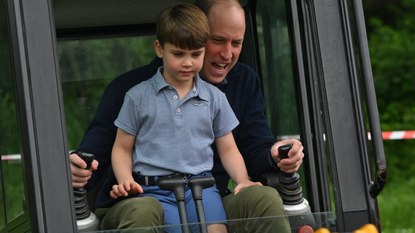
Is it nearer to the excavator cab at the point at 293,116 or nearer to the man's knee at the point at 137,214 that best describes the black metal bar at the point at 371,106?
the excavator cab at the point at 293,116

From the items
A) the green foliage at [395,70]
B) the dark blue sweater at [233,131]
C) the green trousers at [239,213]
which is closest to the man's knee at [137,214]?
the green trousers at [239,213]

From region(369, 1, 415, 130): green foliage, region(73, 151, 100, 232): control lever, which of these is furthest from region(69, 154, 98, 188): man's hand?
region(369, 1, 415, 130): green foliage

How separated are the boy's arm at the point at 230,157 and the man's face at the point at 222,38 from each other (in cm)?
30

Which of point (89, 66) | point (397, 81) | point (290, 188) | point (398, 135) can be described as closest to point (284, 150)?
point (290, 188)

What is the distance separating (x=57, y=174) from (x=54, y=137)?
94mm

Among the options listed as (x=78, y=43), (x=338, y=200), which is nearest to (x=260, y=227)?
(x=338, y=200)

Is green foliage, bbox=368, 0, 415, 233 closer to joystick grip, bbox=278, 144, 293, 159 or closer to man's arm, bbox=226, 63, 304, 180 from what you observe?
man's arm, bbox=226, 63, 304, 180

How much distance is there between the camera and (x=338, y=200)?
Result: 57.6 inches

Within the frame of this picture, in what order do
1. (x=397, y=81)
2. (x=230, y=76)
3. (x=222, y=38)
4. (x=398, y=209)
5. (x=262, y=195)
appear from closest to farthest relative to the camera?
(x=262, y=195), (x=222, y=38), (x=230, y=76), (x=398, y=209), (x=397, y=81)

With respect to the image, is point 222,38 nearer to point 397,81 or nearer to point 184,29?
point 184,29

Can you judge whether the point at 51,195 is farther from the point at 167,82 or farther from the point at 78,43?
the point at 78,43

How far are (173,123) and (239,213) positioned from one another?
0.38 meters

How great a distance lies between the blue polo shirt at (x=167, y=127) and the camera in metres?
1.82

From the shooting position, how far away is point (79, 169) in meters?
1.60
